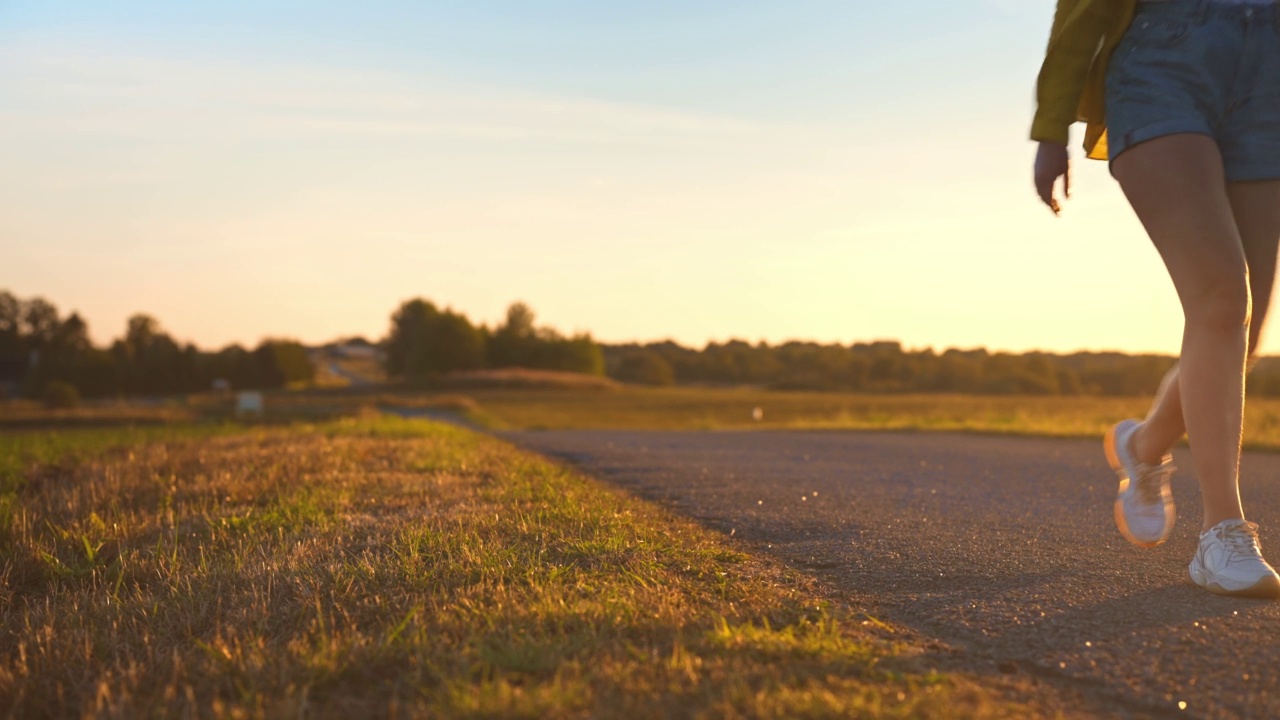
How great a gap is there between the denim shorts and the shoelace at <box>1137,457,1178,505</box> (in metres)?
0.98

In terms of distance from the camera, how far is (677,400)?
54.4 meters

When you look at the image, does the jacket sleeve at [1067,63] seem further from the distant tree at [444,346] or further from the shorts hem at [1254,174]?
the distant tree at [444,346]

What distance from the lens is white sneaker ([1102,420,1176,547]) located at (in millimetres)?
3076

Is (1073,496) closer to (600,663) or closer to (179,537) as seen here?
(600,663)

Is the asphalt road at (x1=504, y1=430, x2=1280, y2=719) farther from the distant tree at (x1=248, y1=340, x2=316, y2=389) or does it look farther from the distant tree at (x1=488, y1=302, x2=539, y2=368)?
the distant tree at (x1=248, y1=340, x2=316, y2=389)

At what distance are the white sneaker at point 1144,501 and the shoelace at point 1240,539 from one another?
425 mm

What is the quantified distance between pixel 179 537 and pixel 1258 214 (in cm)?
446

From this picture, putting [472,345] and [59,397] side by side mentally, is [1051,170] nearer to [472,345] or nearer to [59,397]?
[59,397]

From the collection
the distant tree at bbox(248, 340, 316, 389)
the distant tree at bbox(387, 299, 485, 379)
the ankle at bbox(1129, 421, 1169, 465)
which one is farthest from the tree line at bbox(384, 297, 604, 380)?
the ankle at bbox(1129, 421, 1169, 465)

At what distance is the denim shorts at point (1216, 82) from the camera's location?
8.79 ft

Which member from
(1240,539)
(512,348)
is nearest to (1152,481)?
(1240,539)

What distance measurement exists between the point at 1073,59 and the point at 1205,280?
2.69ft

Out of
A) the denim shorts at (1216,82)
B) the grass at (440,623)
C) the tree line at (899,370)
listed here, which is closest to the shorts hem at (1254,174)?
the denim shorts at (1216,82)

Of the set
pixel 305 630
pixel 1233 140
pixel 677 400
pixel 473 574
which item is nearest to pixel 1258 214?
pixel 1233 140
